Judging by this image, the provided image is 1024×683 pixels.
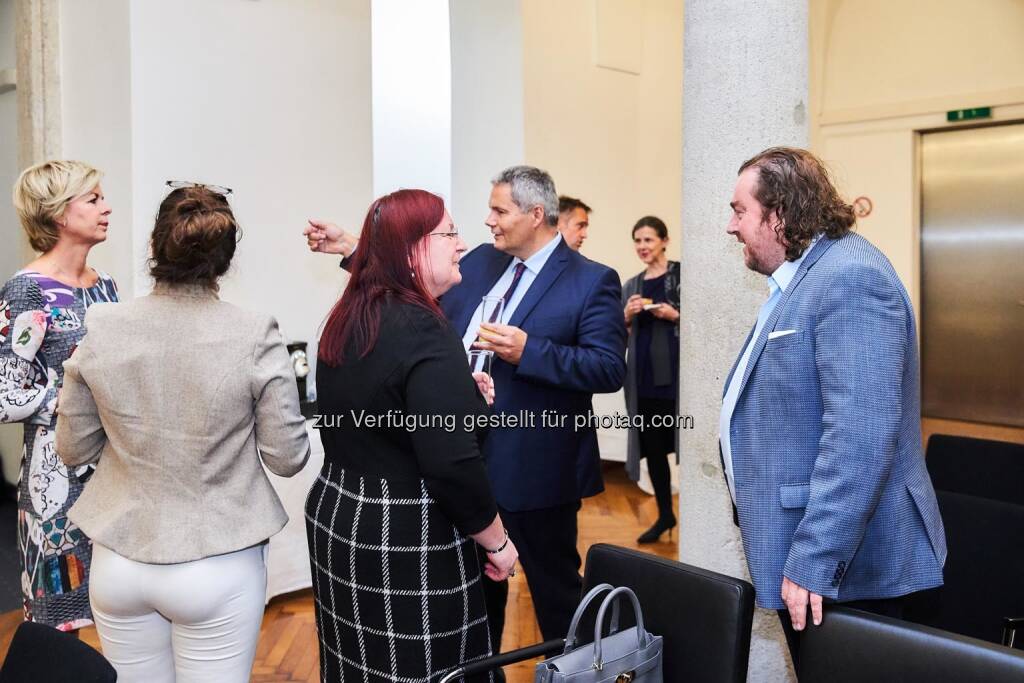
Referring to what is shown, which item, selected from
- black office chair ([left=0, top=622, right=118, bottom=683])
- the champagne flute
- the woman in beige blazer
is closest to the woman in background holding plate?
the champagne flute

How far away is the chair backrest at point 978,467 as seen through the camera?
271 centimetres

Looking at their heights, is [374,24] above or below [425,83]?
above

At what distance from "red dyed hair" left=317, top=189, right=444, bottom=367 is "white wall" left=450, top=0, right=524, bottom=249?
2374 mm

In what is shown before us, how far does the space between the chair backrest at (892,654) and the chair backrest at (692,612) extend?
138 millimetres

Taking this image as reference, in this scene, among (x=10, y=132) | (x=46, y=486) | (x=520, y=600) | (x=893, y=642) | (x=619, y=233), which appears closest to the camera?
(x=893, y=642)

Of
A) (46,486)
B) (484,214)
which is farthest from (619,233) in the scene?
(46,486)

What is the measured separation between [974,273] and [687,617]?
23.7 feet

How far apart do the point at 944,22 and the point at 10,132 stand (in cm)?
727

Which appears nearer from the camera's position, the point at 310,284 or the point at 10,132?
the point at 310,284

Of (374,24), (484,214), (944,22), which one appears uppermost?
(944,22)

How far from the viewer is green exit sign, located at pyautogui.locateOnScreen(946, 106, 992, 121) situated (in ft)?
24.9

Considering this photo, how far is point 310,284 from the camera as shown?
456cm

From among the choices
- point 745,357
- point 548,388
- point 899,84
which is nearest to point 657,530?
point 548,388

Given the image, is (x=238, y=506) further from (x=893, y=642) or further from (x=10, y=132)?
(x=10, y=132)
